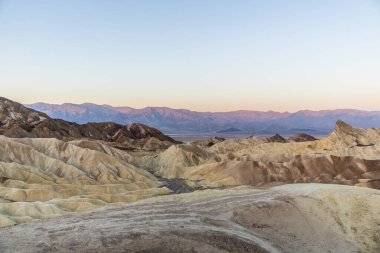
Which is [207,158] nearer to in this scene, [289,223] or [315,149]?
[315,149]

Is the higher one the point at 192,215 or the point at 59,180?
the point at 192,215

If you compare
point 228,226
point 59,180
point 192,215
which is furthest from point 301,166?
point 228,226

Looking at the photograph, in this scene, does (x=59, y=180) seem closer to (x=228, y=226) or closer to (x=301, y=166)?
(x=301, y=166)

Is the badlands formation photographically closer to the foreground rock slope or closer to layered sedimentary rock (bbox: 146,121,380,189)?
the foreground rock slope

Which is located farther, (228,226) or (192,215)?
(192,215)

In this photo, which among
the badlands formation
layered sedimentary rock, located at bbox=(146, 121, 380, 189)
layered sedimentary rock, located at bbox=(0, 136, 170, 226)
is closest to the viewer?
the badlands formation

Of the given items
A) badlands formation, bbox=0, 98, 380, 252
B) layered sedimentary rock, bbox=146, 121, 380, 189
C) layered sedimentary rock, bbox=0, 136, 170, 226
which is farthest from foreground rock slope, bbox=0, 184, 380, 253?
layered sedimentary rock, bbox=146, 121, 380, 189

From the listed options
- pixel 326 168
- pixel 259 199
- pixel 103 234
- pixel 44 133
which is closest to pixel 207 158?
pixel 326 168

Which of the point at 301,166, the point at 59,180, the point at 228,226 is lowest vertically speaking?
the point at 59,180
